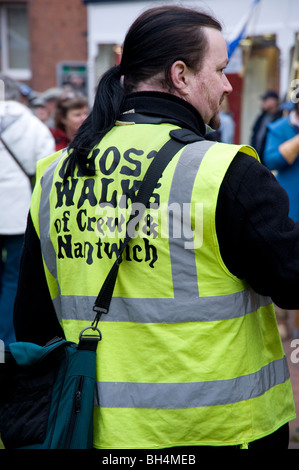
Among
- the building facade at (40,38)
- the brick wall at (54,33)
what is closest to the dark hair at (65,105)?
the building facade at (40,38)

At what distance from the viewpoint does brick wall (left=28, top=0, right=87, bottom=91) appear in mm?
15516

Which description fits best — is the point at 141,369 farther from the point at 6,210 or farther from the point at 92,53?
the point at 92,53

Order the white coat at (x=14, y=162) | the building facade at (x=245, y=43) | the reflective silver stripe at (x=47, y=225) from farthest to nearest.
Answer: the building facade at (x=245, y=43) < the white coat at (x=14, y=162) < the reflective silver stripe at (x=47, y=225)

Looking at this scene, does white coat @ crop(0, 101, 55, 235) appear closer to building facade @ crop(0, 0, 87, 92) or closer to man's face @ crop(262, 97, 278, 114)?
man's face @ crop(262, 97, 278, 114)

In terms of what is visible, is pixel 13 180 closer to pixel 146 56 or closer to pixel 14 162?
pixel 14 162

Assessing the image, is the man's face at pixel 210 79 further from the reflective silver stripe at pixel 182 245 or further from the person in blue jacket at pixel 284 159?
the person in blue jacket at pixel 284 159

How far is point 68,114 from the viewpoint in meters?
5.29

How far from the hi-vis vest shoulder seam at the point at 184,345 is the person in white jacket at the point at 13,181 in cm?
280

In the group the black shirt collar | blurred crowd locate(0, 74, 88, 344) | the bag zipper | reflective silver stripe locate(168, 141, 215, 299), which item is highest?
the black shirt collar

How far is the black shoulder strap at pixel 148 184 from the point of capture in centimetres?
154

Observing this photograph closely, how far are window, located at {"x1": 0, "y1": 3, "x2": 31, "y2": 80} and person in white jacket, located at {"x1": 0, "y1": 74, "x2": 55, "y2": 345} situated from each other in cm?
1288

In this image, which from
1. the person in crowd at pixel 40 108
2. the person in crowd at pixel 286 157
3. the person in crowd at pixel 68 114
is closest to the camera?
the person in crowd at pixel 286 157

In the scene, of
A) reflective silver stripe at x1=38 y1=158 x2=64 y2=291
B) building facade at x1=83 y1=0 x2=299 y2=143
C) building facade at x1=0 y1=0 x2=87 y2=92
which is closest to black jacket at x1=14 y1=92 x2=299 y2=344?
reflective silver stripe at x1=38 y1=158 x2=64 y2=291

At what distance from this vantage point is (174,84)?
1.66m
